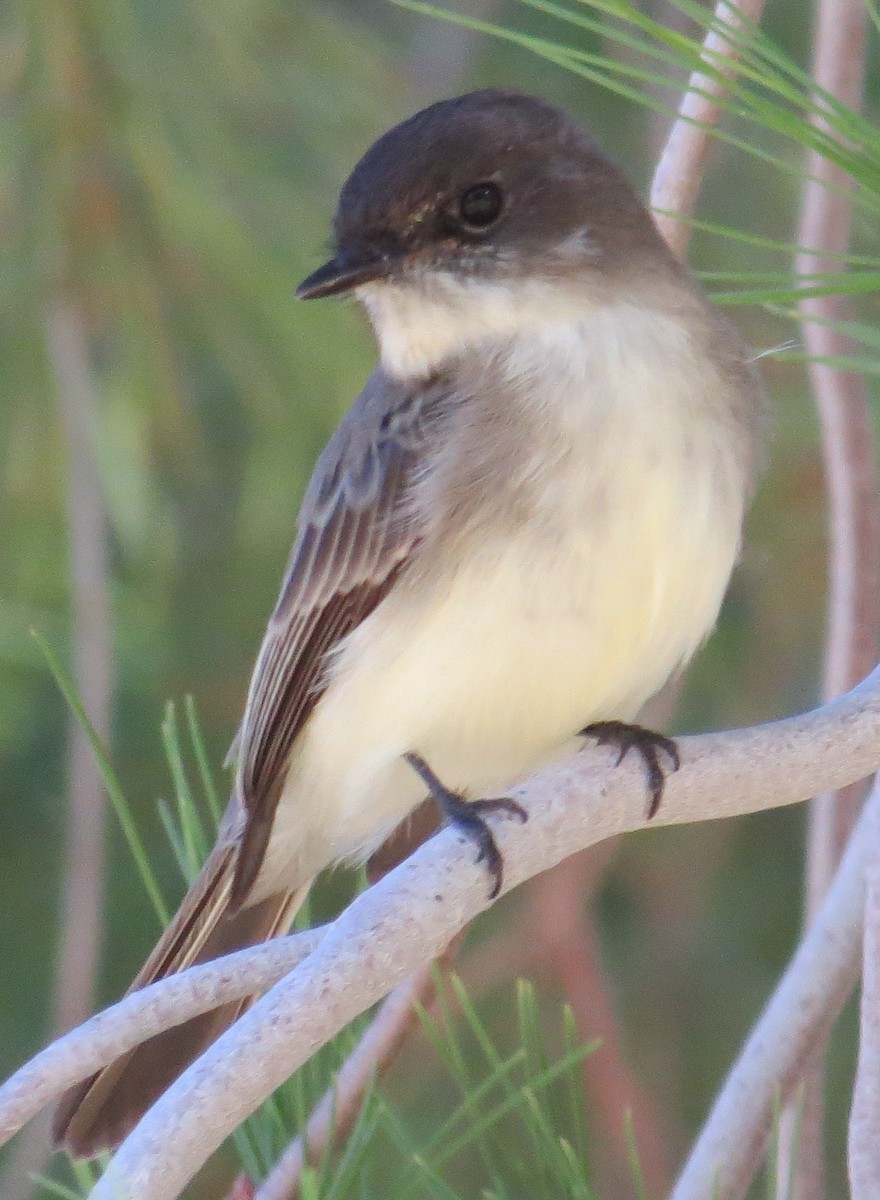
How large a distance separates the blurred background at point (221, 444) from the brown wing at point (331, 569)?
0.24m

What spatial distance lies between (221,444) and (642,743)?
1.08m

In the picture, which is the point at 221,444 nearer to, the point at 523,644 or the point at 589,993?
the point at 589,993

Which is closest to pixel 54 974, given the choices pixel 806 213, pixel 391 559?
pixel 391 559

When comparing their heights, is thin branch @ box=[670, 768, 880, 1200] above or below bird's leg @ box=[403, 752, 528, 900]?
below

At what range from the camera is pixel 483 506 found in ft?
4.44

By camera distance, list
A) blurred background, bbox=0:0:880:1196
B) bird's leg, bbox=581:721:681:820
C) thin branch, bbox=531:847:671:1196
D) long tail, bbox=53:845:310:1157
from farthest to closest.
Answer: thin branch, bbox=531:847:671:1196
blurred background, bbox=0:0:880:1196
long tail, bbox=53:845:310:1157
bird's leg, bbox=581:721:681:820

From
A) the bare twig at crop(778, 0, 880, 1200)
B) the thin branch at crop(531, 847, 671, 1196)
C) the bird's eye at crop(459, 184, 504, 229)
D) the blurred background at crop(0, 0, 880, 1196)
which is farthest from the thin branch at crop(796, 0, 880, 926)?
the thin branch at crop(531, 847, 671, 1196)

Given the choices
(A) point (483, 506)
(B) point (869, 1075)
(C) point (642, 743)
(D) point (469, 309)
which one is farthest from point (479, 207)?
(B) point (869, 1075)

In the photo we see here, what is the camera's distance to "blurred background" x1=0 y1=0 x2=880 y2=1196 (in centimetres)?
185

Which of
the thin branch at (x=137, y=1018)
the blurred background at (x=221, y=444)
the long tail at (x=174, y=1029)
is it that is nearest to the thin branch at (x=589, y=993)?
the blurred background at (x=221, y=444)

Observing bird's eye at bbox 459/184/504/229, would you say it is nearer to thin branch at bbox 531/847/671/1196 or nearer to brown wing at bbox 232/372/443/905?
brown wing at bbox 232/372/443/905

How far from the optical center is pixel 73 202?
1855 millimetres

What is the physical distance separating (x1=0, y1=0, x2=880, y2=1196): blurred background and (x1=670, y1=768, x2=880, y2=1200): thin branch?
78cm

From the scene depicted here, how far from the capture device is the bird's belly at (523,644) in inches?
52.4
